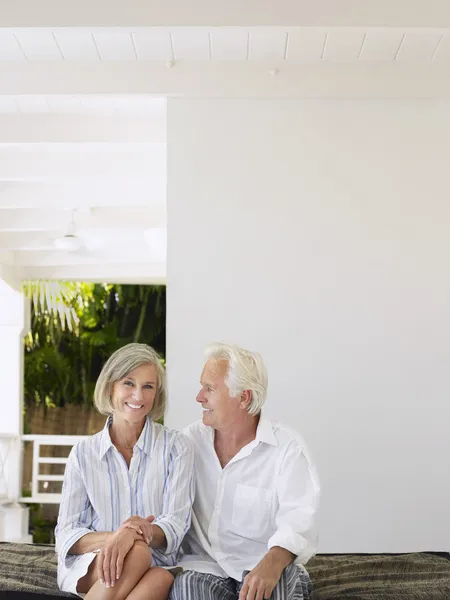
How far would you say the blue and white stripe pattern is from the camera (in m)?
2.43

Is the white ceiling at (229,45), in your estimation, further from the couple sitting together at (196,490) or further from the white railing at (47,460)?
the white railing at (47,460)

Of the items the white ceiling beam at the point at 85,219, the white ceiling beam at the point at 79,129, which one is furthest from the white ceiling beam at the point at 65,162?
the white ceiling beam at the point at 85,219

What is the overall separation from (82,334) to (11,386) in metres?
3.18

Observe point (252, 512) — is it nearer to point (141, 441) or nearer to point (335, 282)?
point (141, 441)

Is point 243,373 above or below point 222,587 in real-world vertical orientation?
above

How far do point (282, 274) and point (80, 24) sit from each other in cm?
157

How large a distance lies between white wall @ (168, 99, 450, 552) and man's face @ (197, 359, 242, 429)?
1.65 meters

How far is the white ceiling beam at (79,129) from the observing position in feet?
16.1

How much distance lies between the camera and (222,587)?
2383mm

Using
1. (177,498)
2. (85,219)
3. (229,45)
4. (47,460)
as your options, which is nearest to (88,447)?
(177,498)

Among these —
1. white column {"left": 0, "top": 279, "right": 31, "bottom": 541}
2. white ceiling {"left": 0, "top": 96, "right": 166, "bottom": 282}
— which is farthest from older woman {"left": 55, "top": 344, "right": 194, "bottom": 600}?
white column {"left": 0, "top": 279, "right": 31, "bottom": 541}

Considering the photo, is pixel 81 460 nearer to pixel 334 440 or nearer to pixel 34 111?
pixel 334 440

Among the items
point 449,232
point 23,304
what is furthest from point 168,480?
point 23,304

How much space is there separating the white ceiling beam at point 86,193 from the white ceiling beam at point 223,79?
155 cm
